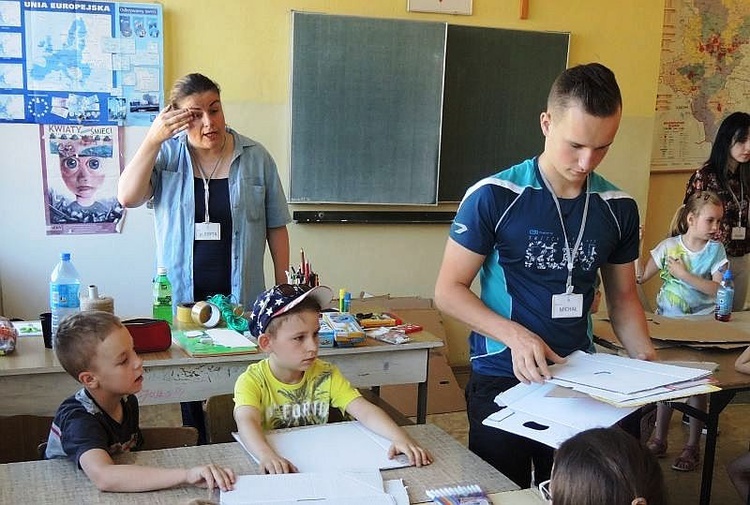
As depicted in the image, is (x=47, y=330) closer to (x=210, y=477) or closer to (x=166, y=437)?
(x=166, y=437)

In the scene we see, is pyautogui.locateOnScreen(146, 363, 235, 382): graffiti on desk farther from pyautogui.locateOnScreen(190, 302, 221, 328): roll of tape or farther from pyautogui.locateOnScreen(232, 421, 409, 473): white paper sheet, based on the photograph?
pyautogui.locateOnScreen(232, 421, 409, 473): white paper sheet

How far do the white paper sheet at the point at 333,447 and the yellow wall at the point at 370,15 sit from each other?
8.51 feet

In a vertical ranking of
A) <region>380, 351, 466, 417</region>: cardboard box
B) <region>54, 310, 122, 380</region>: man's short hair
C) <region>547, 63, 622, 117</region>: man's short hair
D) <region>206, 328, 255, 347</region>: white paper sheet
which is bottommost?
<region>380, 351, 466, 417</region>: cardboard box

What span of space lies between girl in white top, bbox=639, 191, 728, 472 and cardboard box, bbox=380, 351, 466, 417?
112 centimetres

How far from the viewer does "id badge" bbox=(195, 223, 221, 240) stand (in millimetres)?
2682

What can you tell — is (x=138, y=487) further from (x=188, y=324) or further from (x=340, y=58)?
(x=340, y=58)

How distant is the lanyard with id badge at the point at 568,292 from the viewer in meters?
1.67

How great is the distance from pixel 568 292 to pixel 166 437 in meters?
1.09

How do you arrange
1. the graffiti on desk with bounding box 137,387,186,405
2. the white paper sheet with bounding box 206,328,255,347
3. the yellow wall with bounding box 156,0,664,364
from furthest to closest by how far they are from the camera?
the yellow wall with bounding box 156,0,664,364
the white paper sheet with bounding box 206,328,255,347
the graffiti on desk with bounding box 137,387,186,405

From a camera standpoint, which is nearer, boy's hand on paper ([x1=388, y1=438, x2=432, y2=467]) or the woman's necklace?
boy's hand on paper ([x1=388, y1=438, x2=432, y2=467])

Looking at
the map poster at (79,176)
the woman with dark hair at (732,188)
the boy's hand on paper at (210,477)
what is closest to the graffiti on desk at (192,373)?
the boy's hand on paper at (210,477)

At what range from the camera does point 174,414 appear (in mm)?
4016

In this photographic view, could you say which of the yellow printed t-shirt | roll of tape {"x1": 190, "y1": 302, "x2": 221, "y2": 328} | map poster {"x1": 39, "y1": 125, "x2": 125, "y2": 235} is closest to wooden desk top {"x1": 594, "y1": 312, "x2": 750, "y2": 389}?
the yellow printed t-shirt

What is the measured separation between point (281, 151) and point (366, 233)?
2.34 ft
